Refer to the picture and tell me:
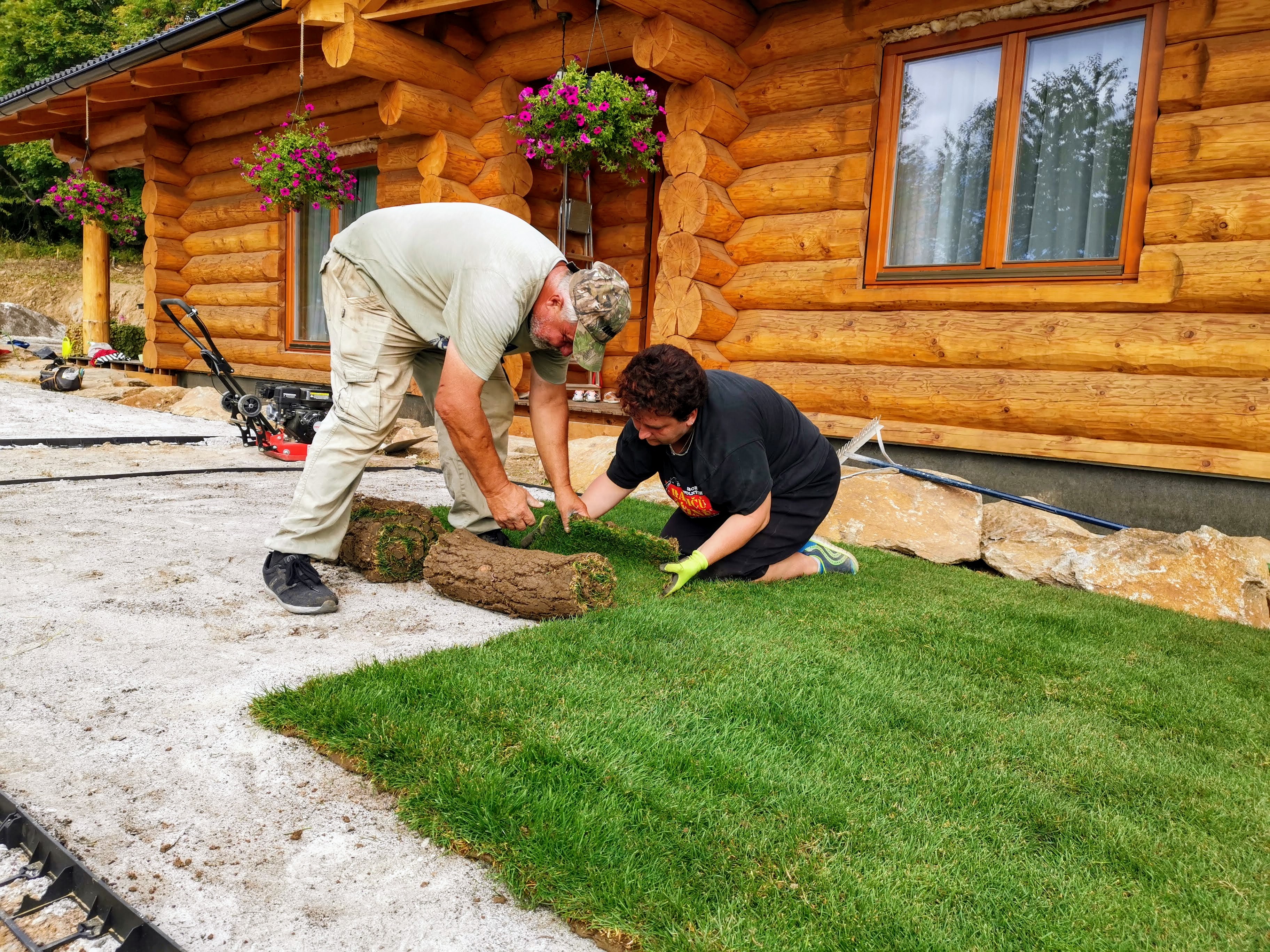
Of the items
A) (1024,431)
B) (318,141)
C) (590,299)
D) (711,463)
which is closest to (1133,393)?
(1024,431)

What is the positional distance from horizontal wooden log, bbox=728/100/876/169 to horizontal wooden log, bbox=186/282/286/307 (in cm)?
605

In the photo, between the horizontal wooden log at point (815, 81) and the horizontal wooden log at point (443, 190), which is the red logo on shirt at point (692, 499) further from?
the horizontal wooden log at point (443, 190)

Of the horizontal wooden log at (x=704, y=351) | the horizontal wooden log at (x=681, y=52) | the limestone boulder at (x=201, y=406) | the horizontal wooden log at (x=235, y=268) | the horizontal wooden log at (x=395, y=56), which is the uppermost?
the horizontal wooden log at (x=395, y=56)

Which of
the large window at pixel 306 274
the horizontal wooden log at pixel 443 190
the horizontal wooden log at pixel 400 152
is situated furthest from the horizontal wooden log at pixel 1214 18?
the large window at pixel 306 274

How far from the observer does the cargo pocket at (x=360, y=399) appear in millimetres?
3033

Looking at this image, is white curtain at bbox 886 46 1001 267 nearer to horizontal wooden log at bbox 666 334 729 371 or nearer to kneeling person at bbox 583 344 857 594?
horizontal wooden log at bbox 666 334 729 371

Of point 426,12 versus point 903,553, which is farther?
point 426,12

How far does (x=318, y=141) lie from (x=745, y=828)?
740 cm

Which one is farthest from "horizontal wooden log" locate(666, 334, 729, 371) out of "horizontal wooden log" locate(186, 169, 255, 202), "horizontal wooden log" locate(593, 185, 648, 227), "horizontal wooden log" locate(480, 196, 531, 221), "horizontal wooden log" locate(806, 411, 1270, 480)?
"horizontal wooden log" locate(186, 169, 255, 202)

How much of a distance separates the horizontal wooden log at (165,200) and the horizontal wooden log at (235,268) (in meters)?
0.65

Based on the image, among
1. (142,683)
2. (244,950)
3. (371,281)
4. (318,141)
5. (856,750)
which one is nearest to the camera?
(244,950)

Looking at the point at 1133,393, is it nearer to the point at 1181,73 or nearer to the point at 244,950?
the point at 1181,73

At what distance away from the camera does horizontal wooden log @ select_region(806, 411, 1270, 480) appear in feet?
15.1

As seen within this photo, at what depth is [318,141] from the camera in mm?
7406
